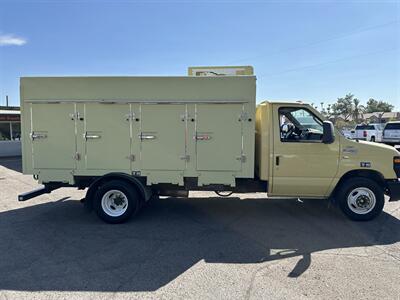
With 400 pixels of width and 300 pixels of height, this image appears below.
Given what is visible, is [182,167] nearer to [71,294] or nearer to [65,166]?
[65,166]

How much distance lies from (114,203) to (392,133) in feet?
71.5

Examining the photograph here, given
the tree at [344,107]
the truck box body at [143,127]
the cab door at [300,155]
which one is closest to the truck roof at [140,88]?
the truck box body at [143,127]

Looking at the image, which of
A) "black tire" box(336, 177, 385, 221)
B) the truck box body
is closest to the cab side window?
the truck box body

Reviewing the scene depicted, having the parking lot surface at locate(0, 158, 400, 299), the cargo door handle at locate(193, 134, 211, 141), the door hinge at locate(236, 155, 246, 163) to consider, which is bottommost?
the parking lot surface at locate(0, 158, 400, 299)

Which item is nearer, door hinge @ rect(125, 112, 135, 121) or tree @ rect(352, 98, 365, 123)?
door hinge @ rect(125, 112, 135, 121)

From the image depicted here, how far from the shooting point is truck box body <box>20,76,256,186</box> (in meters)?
5.83

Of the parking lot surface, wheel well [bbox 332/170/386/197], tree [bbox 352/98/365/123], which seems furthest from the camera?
tree [bbox 352/98/365/123]

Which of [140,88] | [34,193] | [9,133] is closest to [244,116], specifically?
[140,88]

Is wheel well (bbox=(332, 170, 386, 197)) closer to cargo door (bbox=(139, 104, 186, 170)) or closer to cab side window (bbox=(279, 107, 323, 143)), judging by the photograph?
cab side window (bbox=(279, 107, 323, 143))

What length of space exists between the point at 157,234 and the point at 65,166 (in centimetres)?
231

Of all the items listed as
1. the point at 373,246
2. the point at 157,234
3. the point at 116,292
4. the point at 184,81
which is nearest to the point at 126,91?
the point at 184,81

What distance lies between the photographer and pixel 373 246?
16.2ft

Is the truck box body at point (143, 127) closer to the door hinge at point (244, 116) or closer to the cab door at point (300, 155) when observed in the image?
the door hinge at point (244, 116)

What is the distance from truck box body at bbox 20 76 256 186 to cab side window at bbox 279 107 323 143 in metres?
0.71
